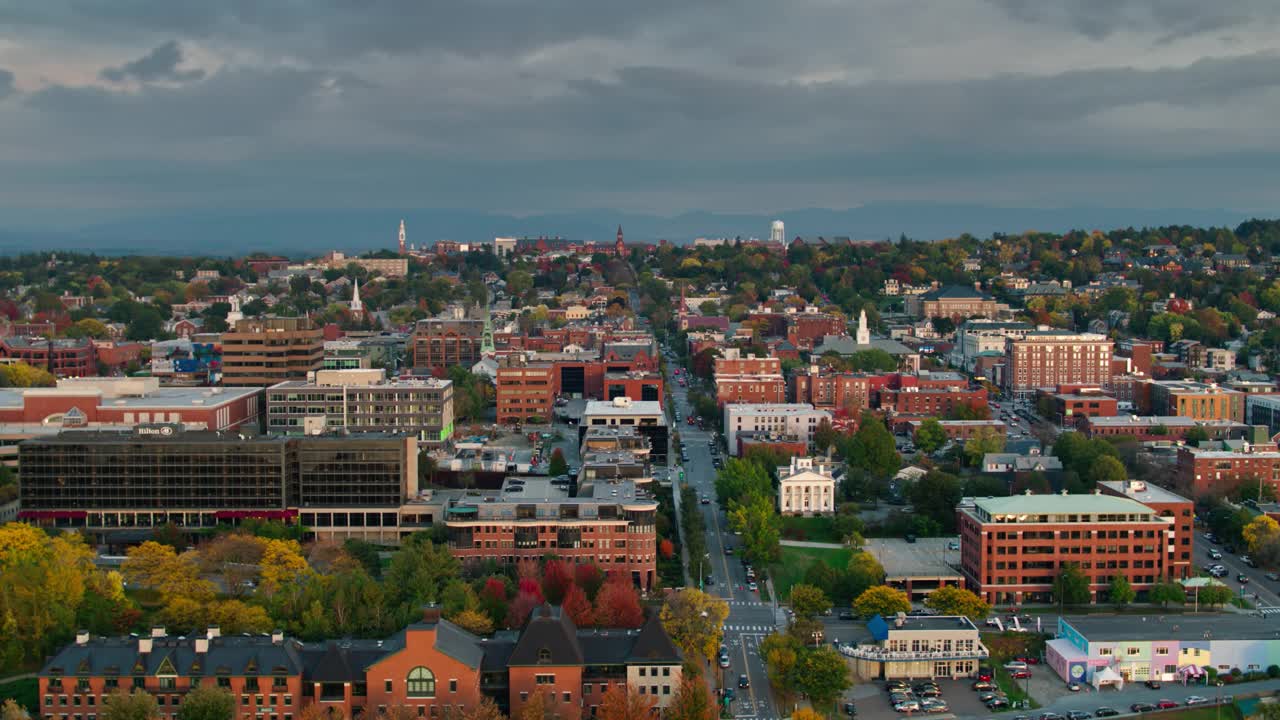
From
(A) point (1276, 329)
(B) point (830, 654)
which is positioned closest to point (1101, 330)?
(A) point (1276, 329)

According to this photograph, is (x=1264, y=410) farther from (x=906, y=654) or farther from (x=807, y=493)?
(x=906, y=654)

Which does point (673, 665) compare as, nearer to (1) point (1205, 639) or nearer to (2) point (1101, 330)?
(1) point (1205, 639)

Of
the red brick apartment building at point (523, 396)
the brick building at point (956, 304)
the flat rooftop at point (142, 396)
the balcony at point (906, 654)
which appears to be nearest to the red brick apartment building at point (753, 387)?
the red brick apartment building at point (523, 396)

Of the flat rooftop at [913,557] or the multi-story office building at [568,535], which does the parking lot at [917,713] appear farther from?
the multi-story office building at [568,535]

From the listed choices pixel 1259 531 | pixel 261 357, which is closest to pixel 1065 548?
pixel 1259 531

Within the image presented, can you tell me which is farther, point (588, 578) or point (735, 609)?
point (735, 609)
